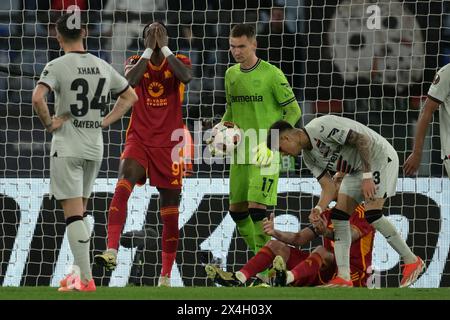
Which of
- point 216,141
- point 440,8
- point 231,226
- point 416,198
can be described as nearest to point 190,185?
point 231,226

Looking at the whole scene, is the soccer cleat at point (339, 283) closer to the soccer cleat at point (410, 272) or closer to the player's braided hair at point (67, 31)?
the soccer cleat at point (410, 272)

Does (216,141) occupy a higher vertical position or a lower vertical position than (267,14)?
lower

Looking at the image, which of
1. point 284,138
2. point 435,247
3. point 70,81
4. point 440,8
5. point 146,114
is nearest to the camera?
point 70,81

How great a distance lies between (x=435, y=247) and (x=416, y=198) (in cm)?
45

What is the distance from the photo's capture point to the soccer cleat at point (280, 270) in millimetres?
9336

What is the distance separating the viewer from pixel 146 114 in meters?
10.1

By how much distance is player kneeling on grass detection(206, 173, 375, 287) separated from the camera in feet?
31.0

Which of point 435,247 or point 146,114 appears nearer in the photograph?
point 146,114

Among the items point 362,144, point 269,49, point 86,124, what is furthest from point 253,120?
point 86,124

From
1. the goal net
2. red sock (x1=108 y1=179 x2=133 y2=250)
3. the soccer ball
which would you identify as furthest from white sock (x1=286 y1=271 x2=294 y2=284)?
the goal net

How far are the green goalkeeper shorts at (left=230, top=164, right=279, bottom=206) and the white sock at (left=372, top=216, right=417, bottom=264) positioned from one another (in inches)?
40.2

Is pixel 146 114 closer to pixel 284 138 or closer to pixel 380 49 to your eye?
pixel 284 138

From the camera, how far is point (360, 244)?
9.96m

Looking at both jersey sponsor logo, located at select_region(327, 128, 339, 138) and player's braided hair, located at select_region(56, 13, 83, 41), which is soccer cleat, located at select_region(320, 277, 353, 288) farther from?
player's braided hair, located at select_region(56, 13, 83, 41)
